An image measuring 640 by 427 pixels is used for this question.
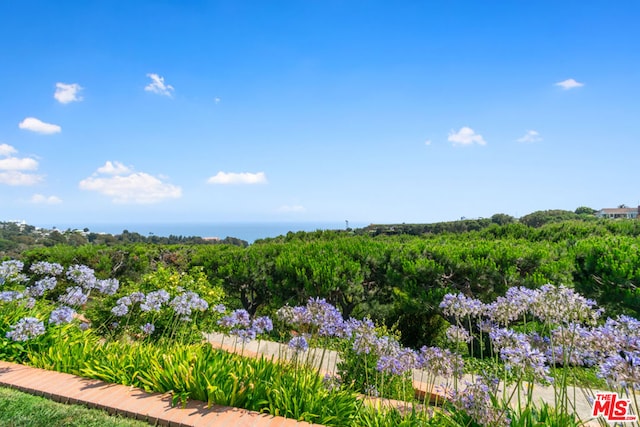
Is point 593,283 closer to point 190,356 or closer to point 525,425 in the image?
point 525,425

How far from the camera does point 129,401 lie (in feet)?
12.1

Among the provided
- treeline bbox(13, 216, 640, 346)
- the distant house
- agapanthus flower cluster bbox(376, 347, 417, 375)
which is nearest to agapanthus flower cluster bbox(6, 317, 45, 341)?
treeline bbox(13, 216, 640, 346)

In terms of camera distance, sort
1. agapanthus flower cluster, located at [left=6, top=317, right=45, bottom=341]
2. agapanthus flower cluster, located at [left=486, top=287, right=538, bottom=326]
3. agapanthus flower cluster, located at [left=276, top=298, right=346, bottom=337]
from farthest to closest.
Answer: agapanthus flower cluster, located at [left=6, top=317, right=45, bottom=341] < agapanthus flower cluster, located at [left=276, top=298, right=346, bottom=337] < agapanthus flower cluster, located at [left=486, top=287, right=538, bottom=326]

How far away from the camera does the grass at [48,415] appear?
3318mm

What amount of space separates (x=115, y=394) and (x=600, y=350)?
477cm

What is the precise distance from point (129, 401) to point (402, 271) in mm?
6170

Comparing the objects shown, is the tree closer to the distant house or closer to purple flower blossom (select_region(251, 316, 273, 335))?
purple flower blossom (select_region(251, 316, 273, 335))

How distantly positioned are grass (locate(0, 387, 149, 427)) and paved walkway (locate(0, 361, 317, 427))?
0.09 metres

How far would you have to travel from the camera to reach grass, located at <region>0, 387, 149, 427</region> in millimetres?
3318

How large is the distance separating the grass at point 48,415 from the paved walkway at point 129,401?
9 cm

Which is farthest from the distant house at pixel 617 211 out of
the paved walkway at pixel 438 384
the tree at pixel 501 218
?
the paved walkway at pixel 438 384

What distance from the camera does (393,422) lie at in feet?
10.9

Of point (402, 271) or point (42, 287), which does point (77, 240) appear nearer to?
point (42, 287)

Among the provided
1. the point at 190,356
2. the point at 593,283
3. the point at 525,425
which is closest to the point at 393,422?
the point at 525,425
